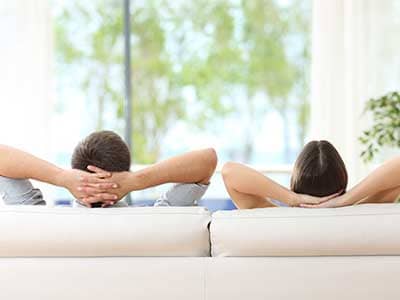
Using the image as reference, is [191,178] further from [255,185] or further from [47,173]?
[47,173]

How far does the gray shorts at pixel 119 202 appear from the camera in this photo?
92.8 inches

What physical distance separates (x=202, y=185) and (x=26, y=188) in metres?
0.50

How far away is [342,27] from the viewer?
554 centimetres

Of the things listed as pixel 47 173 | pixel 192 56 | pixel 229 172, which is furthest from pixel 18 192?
pixel 192 56

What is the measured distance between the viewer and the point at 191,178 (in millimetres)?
2328

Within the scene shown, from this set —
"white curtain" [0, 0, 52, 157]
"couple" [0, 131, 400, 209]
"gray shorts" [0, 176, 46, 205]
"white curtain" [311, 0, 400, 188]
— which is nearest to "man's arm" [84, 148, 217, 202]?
"couple" [0, 131, 400, 209]

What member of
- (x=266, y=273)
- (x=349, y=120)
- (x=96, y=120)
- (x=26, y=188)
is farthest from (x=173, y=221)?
(x=96, y=120)

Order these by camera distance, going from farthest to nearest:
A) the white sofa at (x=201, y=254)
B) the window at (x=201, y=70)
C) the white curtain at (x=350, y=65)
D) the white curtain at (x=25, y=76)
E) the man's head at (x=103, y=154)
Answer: the window at (x=201, y=70) → the white curtain at (x=25, y=76) → the white curtain at (x=350, y=65) → the man's head at (x=103, y=154) → the white sofa at (x=201, y=254)

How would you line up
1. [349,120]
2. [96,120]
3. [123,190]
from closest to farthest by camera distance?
[123,190] → [349,120] → [96,120]

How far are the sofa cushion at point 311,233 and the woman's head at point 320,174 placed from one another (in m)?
0.27

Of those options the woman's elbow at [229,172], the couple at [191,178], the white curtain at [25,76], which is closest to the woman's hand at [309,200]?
the couple at [191,178]

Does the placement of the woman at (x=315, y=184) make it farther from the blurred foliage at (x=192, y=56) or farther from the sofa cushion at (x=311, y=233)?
the blurred foliage at (x=192, y=56)

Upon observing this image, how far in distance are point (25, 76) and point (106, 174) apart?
11.4 ft

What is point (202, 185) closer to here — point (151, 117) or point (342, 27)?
point (342, 27)
